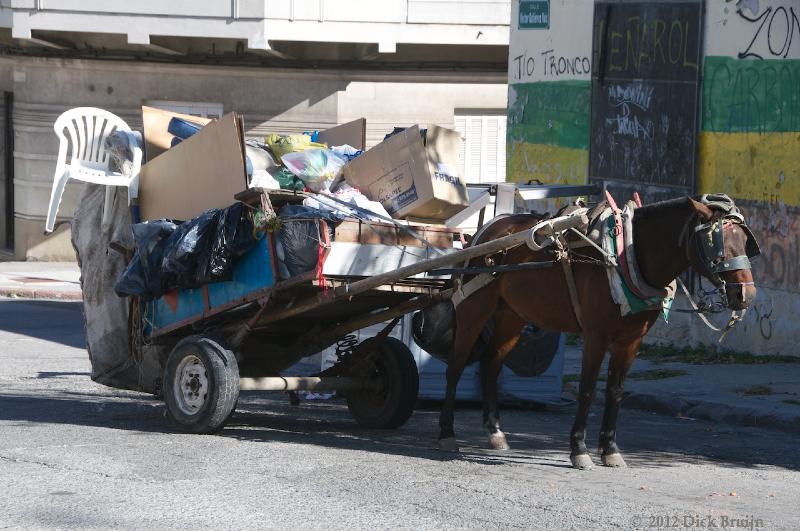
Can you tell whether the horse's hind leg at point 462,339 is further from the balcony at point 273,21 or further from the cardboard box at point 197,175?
the balcony at point 273,21

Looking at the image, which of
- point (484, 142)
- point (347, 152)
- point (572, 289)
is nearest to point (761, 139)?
point (347, 152)

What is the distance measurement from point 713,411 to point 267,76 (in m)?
13.7

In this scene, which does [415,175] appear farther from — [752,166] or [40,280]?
[40,280]

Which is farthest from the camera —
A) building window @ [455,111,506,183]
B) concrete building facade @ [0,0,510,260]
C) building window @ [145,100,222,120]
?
building window @ [455,111,506,183]

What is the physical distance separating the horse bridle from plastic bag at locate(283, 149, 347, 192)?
284 centimetres

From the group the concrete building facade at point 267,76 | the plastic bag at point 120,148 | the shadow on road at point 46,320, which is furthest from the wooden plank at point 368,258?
the concrete building facade at point 267,76

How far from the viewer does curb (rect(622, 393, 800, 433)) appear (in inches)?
425

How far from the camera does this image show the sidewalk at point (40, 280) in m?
20.3

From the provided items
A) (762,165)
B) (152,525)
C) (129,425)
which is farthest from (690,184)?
(152,525)

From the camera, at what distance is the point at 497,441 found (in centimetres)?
937

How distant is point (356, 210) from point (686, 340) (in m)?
7.09

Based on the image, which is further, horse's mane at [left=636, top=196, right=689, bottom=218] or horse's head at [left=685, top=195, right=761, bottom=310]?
horse's mane at [left=636, top=196, right=689, bottom=218]

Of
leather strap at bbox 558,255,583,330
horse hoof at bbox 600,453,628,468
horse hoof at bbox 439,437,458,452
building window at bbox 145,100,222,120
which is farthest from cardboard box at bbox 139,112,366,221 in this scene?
building window at bbox 145,100,222,120

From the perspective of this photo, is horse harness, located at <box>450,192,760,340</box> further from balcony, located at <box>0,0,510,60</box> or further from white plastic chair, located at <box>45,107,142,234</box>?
balcony, located at <box>0,0,510,60</box>
